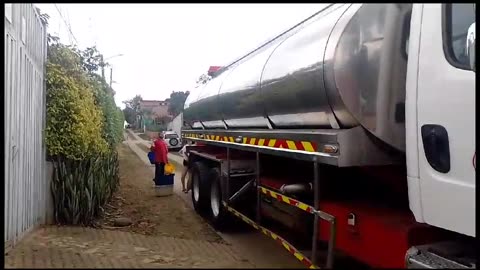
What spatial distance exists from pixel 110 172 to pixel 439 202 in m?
7.51

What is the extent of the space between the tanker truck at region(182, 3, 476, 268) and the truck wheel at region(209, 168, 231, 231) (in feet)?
6.46

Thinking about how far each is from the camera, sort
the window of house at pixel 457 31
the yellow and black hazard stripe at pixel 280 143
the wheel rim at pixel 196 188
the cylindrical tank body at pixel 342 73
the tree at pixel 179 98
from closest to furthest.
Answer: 1. the window of house at pixel 457 31
2. the cylindrical tank body at pixel 342 73
3. the yellow and black hazard stripe at pixel 280 143
4. the wheel rim at pixel 196 188
5. the tree at pixel 179 98

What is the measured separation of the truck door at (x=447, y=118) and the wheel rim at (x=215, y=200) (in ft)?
15.4

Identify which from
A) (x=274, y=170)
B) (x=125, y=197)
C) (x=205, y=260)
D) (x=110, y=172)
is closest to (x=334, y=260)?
(x=205, y=260)

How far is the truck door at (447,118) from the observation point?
2604mm

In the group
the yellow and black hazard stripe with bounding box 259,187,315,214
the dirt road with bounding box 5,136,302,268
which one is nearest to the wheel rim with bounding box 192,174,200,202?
the dirt road with bounding box 5,136,302,268

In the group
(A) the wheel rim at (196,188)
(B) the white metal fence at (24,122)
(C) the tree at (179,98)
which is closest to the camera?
(B) the white metal fence at (24,122)

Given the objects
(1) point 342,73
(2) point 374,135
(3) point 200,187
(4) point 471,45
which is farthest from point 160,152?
(4) point 471,45

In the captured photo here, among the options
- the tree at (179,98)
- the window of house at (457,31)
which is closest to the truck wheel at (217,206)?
the tree at (179,98)

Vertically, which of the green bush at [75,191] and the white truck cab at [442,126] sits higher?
the white truck cab at [442,126]

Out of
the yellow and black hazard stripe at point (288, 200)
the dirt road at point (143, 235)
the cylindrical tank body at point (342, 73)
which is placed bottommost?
the dirt road at point (143, 235)

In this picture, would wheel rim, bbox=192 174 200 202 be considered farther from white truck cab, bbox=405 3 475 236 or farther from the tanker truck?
white truck cab, bbox=405 3 475 236

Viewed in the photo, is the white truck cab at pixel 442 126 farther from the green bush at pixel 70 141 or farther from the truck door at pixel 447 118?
the green bush at pixel 70 141

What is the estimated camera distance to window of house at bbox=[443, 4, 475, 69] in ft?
8.77
